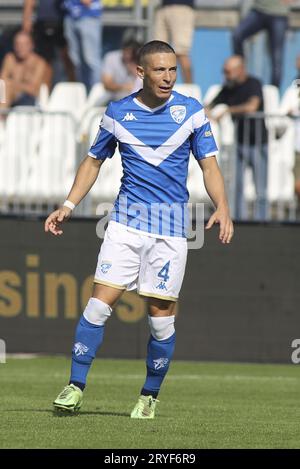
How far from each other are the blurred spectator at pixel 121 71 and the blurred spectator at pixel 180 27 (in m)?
0.59

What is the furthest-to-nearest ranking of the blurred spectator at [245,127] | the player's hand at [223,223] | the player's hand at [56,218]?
the blurred spectator at [245,127], the player's hand at [56,218], the player's hand at [223,223]

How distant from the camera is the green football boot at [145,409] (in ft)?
29.4

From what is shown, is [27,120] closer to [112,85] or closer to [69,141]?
[69,141]

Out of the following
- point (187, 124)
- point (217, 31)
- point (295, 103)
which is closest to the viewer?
point (187, 124)

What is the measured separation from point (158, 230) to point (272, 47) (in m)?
9.05

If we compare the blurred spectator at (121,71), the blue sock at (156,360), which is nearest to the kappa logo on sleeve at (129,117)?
the blue sock at (156,360)

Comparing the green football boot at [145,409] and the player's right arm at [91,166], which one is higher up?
the player's right arm at [91,166]

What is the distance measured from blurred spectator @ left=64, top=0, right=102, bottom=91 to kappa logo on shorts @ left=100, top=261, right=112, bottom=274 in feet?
30.4

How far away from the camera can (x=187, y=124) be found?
885 centimetres

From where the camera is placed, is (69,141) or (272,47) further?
(272,47)

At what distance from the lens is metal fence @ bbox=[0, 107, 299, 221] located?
15.4 m

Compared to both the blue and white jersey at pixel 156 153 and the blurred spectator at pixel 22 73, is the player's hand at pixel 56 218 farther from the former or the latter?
Answer: the blurred spectator at pixel 22 73

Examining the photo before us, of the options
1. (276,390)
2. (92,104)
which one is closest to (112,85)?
(92,104)

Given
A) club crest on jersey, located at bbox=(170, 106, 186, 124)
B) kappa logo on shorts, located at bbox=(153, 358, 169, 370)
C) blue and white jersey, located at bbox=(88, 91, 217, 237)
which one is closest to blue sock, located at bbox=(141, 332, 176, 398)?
kappa logo on shorts, located at bbox=(153, 358, 169, 370)
